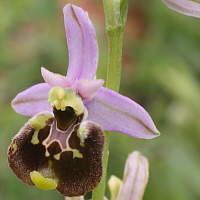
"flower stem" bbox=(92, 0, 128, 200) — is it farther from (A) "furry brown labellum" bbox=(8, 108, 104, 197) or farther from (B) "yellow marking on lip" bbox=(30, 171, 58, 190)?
(B) "yellow marking on lip" bbox=(30, 171, 58, 190)

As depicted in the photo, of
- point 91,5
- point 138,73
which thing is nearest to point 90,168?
point 138,73

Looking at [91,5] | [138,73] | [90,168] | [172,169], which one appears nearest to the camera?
[90,168]

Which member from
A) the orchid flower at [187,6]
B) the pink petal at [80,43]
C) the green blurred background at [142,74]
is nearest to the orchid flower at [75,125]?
the pink petal at [80,43]

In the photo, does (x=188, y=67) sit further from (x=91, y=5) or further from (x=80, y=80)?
(x=80, y=80)

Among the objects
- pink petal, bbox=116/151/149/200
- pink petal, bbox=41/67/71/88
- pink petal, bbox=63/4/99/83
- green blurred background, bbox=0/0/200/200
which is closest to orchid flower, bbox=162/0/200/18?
pink petal, bbox=63/4/99/83

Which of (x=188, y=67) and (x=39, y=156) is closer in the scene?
(x=39, y=156)

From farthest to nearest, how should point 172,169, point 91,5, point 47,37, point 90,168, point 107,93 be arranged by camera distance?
point 91,5, point 47,37, point 172,169, point 107,93, point 90,168

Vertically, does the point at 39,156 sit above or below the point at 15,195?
above
